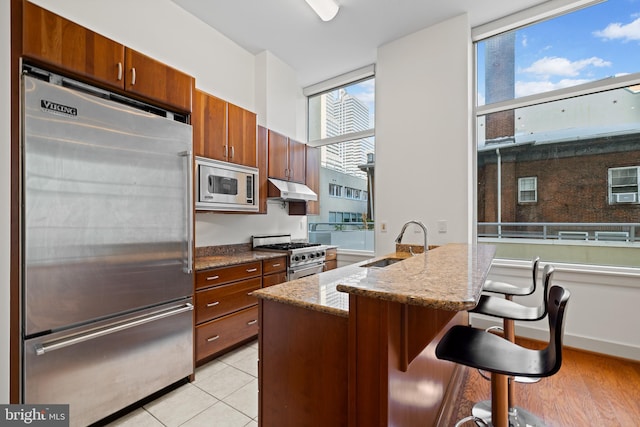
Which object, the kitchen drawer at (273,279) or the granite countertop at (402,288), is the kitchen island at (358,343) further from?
the kitchen drawer at (273,279)

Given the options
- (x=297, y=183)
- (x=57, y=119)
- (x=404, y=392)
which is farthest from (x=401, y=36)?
(x=404, y=392)

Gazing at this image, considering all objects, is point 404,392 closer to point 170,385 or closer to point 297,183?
point 170,385

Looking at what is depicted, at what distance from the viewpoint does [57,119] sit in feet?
5.04

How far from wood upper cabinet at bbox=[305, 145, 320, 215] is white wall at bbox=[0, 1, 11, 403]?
2999 millimetres

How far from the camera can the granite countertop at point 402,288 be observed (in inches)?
32.2

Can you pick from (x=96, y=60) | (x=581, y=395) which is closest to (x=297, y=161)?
(x=96, y=60)

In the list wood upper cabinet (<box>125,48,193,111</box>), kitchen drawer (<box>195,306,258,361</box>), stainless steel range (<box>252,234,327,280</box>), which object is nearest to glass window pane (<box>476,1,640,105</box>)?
stainless steel range (<box>252,234,327,280</box>)

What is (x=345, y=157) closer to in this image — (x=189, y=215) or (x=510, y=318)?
(x=189, y=215)

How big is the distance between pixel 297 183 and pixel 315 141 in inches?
38.4

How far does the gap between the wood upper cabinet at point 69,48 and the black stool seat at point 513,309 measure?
2498mm

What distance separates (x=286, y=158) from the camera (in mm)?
3727

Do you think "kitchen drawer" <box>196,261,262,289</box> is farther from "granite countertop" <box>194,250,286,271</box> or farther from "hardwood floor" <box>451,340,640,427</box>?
"hardwood floor" <box>451,340,640,427</box>

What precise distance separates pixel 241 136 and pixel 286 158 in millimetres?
806

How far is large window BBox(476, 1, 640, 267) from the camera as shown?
105 inches
